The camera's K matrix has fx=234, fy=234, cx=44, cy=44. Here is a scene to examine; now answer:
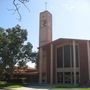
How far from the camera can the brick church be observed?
4009 cm

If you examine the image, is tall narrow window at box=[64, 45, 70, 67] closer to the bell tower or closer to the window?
the window

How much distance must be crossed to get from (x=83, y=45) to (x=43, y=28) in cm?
1282

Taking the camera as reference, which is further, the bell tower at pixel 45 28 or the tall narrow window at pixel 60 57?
the bell tower at pixel 45 28

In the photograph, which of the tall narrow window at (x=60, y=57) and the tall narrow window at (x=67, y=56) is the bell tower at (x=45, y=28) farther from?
the tall narrow window at (x=67, y=56)

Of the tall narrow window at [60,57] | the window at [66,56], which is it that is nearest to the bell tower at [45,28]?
the tall narrow window at [60,57]

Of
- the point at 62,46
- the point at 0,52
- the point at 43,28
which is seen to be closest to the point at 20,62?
the point at 0,52

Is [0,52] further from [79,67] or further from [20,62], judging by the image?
[79,67]

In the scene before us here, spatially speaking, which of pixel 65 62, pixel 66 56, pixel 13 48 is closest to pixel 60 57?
pixel 66 56

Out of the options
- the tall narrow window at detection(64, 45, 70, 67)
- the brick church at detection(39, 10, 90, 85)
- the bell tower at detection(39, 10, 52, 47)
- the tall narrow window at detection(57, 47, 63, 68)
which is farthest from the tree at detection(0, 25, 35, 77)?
the tall narrow window at detection(64, 45, 70, 67)

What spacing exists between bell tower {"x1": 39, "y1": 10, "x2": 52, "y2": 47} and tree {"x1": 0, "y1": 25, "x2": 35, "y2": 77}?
137 inches

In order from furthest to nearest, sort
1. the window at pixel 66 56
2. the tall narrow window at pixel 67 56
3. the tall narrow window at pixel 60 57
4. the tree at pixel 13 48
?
the tree at pixel 13 48 < the tall narrow window at pixel 60 57 < the tall narrow window at pixel 67 56 < the window at pixel 66 56

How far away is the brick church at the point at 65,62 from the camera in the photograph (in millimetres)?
40094

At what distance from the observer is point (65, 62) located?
138 ft

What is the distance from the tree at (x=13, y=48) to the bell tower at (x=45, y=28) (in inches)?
137
